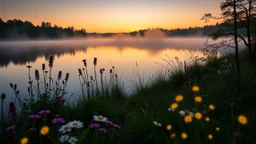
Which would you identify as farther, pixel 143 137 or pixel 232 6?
pixel 232 6

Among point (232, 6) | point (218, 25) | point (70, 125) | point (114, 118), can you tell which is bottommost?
point (114, 118)

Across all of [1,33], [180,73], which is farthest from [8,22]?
[180,73]

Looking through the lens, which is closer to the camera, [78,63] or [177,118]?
[177,118]

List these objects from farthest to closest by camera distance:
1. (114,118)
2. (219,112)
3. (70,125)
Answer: (114,118), (219,112), (70,125)

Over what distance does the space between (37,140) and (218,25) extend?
311 inches

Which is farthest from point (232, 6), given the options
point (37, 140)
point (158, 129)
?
point (37, 140)

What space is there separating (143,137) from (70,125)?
133cm

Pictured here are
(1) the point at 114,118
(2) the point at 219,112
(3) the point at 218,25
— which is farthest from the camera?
(3) the point at 218,25

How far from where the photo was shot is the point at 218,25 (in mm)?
8438

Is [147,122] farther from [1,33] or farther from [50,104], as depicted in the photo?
[1,33]

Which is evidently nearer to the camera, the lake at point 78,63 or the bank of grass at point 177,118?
the bank of grass at point 177,118

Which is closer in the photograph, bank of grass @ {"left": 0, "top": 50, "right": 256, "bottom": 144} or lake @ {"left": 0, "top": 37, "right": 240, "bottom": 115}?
bank of grass @ {"left": 0, "top": 50, "right": 256, "bottom": 144}

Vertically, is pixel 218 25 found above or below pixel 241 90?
above

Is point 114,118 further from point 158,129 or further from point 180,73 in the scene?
point 180,73
